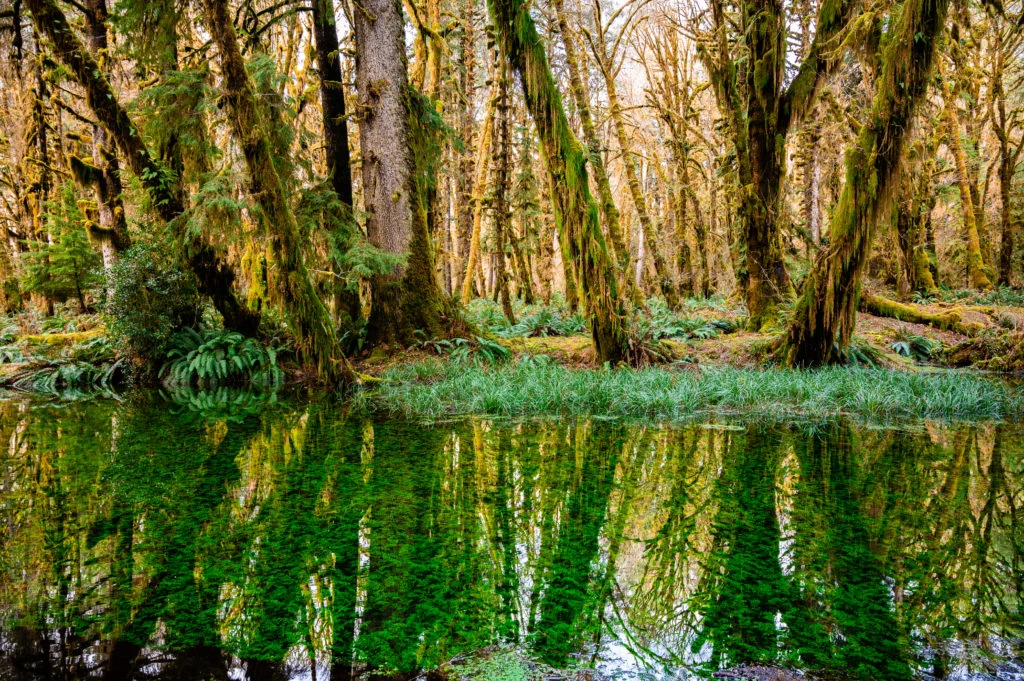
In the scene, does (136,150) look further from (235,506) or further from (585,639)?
(585,639)

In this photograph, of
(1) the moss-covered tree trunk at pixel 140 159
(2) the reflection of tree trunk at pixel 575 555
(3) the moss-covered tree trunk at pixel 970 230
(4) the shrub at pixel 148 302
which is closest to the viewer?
(2) the reflection of tree trunk at pixel 575 555

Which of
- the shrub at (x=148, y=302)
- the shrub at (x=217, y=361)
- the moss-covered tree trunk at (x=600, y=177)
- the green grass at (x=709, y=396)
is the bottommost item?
the green grass at (x=709, y=396)

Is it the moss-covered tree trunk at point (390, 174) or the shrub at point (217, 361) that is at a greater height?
the moss-covered tree trunk at point (390, 174)

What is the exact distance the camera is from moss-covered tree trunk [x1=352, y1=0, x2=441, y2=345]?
9.11 meters

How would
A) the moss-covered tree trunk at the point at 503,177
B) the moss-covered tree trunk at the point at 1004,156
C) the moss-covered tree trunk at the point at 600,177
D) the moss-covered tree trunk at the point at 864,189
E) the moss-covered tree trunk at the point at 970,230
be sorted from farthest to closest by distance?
the moss-covered tree trunk at the point at 970,230
the moss-covered tree trunk at the point at 1004,156
the moss-covered tree trunk at the point at 503,177
the moss-covered tree trunk at the point at 600,177
the moss-covered tree trunk at the point at 864,189

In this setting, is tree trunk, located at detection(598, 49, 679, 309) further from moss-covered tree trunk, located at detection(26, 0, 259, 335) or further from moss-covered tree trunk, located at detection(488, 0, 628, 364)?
moss-covered tree trunk, located at detection(26, 0, 259, 335)

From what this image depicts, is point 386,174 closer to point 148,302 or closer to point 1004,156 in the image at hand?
point 148,302

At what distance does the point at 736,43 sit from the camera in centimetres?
1028

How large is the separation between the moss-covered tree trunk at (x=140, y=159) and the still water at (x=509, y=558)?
488 cm

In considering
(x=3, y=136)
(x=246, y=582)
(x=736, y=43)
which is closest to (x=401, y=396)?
(x=246, y=582)

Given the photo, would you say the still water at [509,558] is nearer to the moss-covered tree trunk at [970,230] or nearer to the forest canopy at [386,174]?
the forest canopy at [386,174]

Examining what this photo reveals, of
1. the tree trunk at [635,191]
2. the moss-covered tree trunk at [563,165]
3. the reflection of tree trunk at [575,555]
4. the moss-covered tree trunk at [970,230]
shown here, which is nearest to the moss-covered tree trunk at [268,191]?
the moss-covered tree trunk at [563,165]

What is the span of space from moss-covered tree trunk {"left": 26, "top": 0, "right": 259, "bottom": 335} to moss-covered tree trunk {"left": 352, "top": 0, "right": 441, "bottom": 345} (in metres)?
2.44

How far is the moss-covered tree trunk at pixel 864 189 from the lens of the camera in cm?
692
